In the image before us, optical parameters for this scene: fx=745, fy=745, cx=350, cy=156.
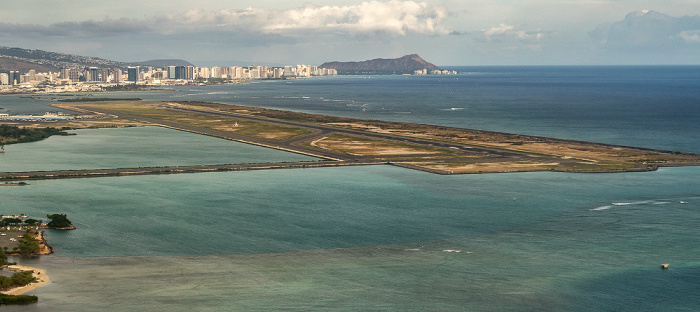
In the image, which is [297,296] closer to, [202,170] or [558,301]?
[558,301]

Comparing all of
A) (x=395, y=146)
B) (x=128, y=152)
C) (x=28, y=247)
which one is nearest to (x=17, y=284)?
(x=28, y=247)

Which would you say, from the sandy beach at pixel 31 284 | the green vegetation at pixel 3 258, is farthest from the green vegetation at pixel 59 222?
the sandy beach at pixel 31 284

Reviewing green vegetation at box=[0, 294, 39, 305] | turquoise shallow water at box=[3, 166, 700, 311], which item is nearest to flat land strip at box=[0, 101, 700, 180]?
turquoise shallow water at box=[3, 166, 700, 311]

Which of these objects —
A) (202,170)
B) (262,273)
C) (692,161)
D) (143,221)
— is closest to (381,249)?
(262,273)

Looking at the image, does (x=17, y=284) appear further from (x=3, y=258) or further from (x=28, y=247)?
(x=28, y=247)

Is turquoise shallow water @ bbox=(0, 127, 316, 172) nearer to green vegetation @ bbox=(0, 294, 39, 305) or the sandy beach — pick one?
the sandy beach

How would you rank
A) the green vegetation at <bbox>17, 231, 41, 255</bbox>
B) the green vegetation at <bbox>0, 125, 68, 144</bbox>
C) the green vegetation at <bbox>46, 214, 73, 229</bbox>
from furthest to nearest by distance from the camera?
the green vegetation at <bbox>0, 125, 68, 144</bbox> < the green vegetation at <bbox>46, 214, 73, 229</bbox> < the green vegetation at <bbox>17, 231, 41, 255</bbox>
